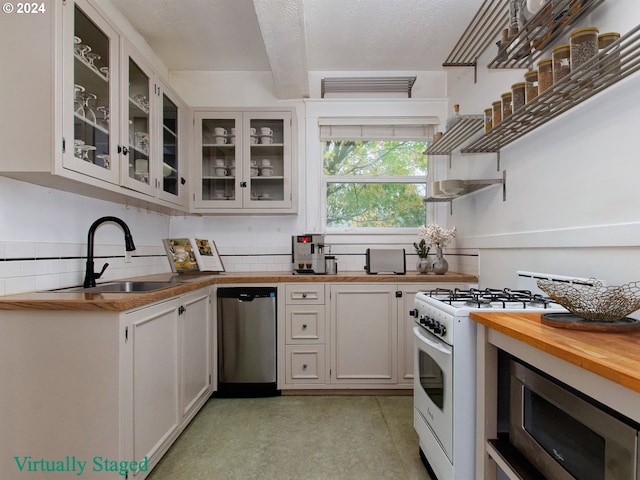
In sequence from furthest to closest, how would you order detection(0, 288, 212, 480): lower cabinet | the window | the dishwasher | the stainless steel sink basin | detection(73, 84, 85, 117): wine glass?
the window
the dishwasher
the stainless steel sink basin
detection(73, 84, 85, 117): wine glass
detection(0, 288, 212, 480): lower cabinet

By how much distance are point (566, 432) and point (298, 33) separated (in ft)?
8.10

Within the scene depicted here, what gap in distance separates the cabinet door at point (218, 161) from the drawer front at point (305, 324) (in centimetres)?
103

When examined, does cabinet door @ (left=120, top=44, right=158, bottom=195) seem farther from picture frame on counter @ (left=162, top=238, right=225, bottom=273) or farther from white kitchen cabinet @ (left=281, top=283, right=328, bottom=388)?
white kitchen cabinet @ (left=281, top=283, right=328, bottom=388)

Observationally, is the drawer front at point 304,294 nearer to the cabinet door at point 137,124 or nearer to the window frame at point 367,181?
the window frame at point 367,181

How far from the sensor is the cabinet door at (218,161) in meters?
3.06

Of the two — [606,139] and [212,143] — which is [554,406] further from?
[212,143]

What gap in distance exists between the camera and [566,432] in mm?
952

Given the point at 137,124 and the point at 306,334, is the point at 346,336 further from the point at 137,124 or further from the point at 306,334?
the point at 137,124

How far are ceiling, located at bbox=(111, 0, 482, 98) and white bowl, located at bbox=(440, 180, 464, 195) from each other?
117 centimetres

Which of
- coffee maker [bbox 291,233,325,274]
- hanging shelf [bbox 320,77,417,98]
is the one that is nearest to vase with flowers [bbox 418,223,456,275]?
coffee maker [bbox 291,233,325,274]

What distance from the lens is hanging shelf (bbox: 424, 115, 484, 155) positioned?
2.30m

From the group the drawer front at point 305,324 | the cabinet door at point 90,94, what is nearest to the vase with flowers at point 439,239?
the drawer front at point 305,324

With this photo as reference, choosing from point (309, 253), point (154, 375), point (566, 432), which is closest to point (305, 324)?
point (309, 253)

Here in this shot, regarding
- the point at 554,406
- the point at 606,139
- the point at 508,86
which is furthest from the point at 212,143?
the point at 554,406
